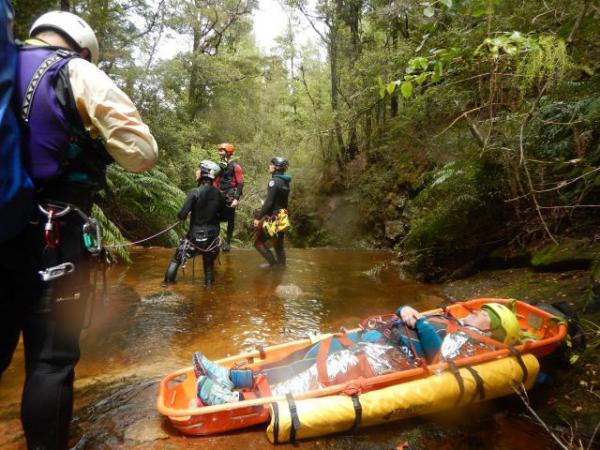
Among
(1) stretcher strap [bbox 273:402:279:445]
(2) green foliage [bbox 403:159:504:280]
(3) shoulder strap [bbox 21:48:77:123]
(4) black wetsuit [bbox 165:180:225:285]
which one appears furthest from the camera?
(4) black wetsuit [bbox 165:180:225:285]

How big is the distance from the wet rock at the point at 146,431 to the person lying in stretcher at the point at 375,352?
0.33 m

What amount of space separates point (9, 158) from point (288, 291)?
4836mm

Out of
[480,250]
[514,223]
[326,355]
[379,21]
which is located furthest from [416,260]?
[379,21]

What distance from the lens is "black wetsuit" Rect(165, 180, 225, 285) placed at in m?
6.15

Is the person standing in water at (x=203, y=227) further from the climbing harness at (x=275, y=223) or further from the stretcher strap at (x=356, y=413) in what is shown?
the stretcher strap at (x=356, y=413)

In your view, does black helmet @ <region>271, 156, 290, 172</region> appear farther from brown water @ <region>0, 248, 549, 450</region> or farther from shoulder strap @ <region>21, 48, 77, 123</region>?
shoulder strap @ <region>21, 48, 77, 123</region>

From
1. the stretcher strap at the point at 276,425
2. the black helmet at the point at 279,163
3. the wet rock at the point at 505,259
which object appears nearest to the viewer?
the stretcher strap at the point at 276,425

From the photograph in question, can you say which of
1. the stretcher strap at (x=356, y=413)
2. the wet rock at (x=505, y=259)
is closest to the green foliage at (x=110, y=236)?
the stretcher strap at (x=356, y=413)

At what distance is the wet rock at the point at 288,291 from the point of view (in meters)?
5.92

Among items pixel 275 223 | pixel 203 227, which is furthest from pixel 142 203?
pixel 203 227

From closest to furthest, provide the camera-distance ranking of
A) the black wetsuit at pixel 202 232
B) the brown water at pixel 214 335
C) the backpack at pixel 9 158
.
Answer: the backpack at pixel 9 158 < the brown water at pixel 214 335 < the black wetsuit at pixel 202 232

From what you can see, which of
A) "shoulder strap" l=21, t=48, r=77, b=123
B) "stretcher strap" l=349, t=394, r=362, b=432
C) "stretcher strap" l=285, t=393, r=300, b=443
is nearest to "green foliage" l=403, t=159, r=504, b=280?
"stretcher strap" l=349, t=394, r=362, b=432

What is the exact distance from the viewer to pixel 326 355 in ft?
10.1

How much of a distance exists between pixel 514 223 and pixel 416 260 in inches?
66.4
